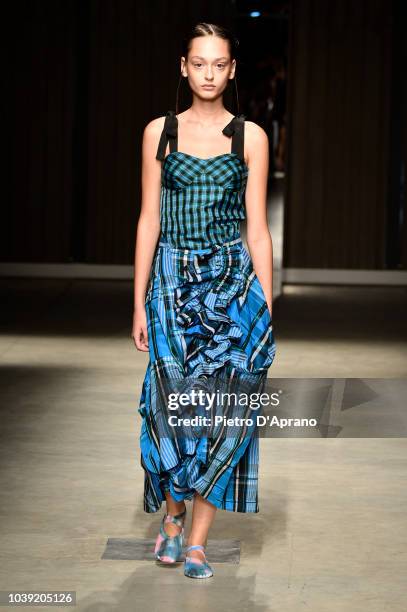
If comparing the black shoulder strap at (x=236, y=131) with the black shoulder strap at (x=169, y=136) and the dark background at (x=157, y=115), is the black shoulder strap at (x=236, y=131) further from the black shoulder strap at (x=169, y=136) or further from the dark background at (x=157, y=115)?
the dark background at (x=157, y=115)

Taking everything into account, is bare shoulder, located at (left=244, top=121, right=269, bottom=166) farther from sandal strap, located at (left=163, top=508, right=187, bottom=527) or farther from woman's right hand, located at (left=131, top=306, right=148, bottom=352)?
sandal strap, located at (left=163, top=508, right=187, bottom=527)

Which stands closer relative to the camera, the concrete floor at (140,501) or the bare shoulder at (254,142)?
the concrete floor at (140,501)

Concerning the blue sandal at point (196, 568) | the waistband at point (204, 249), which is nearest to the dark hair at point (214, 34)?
the waistband at point (204, 249)

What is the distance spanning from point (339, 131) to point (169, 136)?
27.4 ft

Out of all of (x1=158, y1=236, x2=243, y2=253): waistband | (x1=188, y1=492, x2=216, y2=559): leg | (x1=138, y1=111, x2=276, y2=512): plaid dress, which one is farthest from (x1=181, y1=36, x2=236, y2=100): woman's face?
(x1=188, y1=492, x2=216, y2=559): leg

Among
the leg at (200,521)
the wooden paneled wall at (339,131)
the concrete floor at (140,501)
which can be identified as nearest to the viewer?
the concrete floor at (140,501)

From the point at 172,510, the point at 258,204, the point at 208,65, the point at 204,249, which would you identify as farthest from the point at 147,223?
the point at 172,510

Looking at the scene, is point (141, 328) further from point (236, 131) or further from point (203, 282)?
point (236, 131)

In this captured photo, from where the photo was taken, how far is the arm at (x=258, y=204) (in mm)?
3377

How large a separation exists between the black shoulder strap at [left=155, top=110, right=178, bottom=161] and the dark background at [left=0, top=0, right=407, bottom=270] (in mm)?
8307

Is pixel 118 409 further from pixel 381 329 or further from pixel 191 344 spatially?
pixel 381 329

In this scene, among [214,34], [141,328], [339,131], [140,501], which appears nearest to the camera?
[214,34]

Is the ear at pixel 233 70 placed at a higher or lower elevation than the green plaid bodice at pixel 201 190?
higher

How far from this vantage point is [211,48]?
10.8ft
